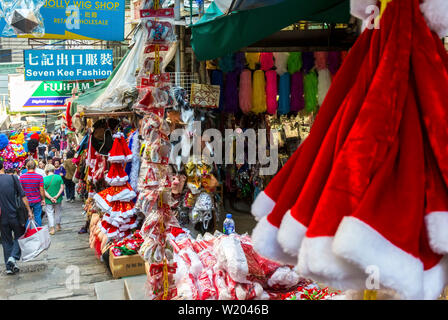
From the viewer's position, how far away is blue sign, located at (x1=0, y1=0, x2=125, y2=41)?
706cm

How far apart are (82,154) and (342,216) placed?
9.70m

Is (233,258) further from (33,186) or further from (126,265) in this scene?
(33,186)

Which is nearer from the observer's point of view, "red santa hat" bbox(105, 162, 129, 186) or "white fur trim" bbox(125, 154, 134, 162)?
"red santa hat" bbox(105, 162, 129, 186)

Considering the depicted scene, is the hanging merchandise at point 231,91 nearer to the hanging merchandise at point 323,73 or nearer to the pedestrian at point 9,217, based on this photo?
the hanging merchandise at point 323,73

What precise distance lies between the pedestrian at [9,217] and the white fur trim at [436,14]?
6.79 meters

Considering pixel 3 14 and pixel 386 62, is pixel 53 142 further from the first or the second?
pixel 386 62

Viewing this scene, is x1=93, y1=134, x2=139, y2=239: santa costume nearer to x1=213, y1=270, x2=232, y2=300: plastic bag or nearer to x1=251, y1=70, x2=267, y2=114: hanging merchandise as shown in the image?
x1=251, y1=70, x2=267, y2=114: hanging merchandise

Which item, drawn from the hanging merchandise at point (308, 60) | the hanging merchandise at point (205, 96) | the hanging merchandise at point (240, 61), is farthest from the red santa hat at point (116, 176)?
the hanging merchandise at point (308, 60)

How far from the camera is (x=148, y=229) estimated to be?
125 inches

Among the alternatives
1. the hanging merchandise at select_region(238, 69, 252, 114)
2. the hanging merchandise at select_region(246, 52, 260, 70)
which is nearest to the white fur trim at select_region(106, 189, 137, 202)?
the hanging merchandise at select_region(238, 69, 252, 114)

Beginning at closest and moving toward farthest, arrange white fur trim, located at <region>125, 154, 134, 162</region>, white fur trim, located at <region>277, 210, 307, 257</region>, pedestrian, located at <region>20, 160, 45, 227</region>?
white fur trim, located at <region>277, 210, 307, 257</region>
white fur trim, located at <region>125, 154, 134, 162</region>
pedestrian, located at <region>20, 160, 45, 227</region>

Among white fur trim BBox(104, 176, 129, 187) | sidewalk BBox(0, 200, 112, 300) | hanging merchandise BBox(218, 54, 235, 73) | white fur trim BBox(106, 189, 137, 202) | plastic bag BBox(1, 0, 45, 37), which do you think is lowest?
sidewalk BBox(0, 200, 112, 300)

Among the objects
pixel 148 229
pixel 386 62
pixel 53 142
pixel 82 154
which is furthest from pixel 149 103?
pixel 53 142

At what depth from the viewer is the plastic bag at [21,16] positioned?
6.54 metres
